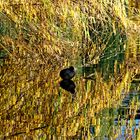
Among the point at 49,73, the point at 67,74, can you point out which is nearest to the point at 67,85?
the point at 67,74

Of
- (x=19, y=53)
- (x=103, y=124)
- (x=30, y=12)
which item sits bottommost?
(x=103, y=124)

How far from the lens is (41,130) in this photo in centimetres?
343

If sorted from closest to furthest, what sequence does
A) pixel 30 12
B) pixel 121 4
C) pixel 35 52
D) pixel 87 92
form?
pixel 30 12
pixel 35 52
pixel 121 4
pixel 87 92

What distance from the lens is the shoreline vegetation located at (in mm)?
3090

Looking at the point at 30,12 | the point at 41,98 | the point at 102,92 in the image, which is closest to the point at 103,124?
the point at 102,92

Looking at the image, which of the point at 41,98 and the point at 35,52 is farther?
the point at 41,98

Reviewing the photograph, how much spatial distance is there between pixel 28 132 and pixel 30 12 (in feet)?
2.64

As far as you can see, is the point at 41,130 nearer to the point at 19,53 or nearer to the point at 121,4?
the point at 19,53

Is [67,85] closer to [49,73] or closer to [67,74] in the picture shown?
[67,74]

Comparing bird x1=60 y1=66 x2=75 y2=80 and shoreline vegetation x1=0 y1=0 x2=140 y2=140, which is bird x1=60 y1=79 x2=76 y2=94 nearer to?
bird x1=60 y1=66 x2=75 y2=80

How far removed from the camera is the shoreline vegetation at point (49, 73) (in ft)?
10.1

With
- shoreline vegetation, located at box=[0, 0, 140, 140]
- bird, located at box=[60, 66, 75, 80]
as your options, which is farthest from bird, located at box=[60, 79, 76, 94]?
shoreline vegetation, located at box=[0, 0, 140, 140]

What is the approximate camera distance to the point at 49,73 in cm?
379

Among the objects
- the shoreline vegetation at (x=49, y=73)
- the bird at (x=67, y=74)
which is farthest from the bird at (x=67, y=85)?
the shoreline vegetation at (x=49, y=73)
